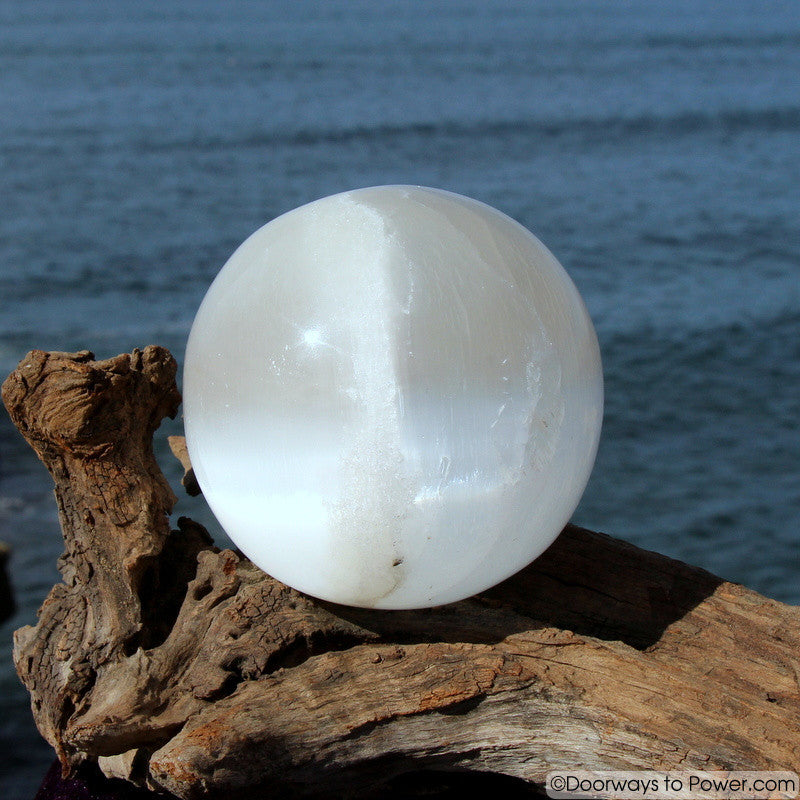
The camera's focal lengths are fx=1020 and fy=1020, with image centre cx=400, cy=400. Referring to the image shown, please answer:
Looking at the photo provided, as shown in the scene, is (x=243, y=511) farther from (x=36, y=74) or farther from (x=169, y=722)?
(x=36, y=74)

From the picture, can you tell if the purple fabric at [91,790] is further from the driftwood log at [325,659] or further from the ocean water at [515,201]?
the ocean water at [515,201]

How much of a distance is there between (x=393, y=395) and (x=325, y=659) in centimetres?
50

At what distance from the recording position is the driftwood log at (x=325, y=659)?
1.54 metres

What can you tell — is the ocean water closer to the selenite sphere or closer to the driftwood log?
the driftwood log

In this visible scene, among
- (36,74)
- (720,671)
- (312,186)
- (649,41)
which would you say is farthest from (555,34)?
(720,671)

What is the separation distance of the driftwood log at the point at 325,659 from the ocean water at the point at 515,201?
1.36m

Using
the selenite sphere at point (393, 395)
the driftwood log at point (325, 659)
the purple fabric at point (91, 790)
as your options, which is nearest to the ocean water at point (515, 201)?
the purple fabric at point (91, 790)

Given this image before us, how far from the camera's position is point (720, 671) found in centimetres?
162

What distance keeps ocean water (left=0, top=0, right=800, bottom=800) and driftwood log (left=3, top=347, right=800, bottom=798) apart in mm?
1362

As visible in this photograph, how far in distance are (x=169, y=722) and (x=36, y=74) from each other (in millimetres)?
10753

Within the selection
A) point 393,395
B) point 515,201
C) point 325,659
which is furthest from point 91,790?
point 515,201

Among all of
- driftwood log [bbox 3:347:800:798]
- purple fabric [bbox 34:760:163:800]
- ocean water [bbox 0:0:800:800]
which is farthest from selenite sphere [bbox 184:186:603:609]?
ocean water [bbox 0:0:800:800]

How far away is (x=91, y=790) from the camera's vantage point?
6.25ft

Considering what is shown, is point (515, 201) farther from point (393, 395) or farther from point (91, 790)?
point (393, 395)
